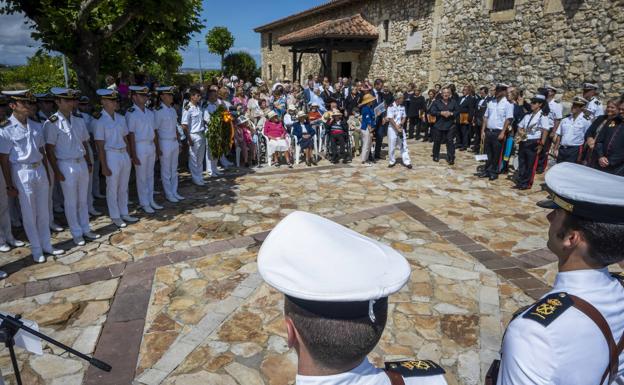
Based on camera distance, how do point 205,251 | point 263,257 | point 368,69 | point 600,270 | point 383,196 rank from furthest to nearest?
point 368,69 → point 383,196 → point 205,251 → point 600,270 → point 263,257

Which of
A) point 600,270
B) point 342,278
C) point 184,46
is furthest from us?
point 184,46

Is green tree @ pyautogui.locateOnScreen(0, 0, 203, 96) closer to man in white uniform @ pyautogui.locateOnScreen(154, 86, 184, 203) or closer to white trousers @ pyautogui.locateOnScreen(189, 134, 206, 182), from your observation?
man in white uniform @ pyautogui.locateOnScreen(154, 86, 184, 203)

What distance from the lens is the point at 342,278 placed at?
1088 millimetres

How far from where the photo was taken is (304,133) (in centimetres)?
1023

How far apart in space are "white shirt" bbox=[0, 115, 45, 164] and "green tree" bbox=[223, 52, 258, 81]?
35.2m

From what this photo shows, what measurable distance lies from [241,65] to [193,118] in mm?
34284

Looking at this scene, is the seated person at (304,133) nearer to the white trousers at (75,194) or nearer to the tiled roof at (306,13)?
the white trousers at (75,194)

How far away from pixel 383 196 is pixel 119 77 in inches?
361

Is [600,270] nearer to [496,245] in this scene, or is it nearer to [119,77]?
[496,245]

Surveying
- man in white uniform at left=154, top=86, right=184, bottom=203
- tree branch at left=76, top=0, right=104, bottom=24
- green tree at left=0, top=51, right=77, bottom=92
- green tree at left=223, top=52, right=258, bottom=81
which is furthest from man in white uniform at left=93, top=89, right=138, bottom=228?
green tree at left=223, top=52, right=258, bottom=81

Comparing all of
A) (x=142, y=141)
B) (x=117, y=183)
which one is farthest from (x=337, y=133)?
(x=117, y=183)

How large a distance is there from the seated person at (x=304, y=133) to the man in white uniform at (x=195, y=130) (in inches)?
95.9

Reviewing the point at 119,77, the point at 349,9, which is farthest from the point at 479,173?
the point at 349,9

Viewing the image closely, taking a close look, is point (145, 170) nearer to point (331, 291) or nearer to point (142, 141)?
point (142, 141)
